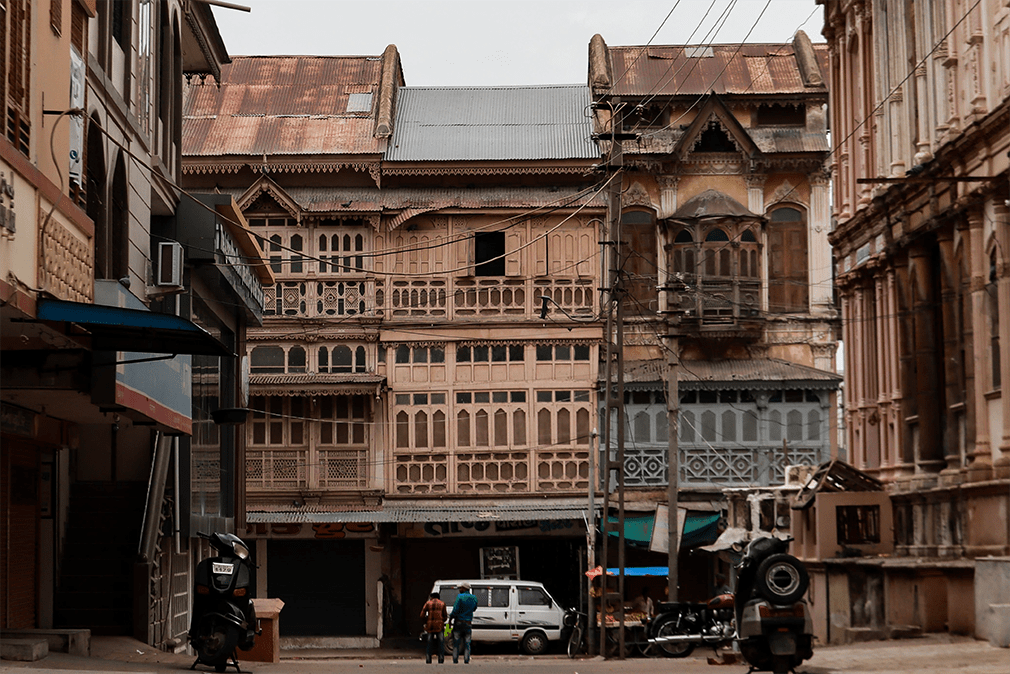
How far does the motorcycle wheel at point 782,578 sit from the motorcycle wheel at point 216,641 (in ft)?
19.6

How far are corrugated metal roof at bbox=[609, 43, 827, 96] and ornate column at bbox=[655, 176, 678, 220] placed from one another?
265 cm

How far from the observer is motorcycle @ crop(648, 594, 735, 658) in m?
23.2

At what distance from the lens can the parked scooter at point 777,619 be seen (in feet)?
46.9

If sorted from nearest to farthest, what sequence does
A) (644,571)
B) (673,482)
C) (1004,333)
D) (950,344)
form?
(1004,333)
(950,344)
(673,482)
(644,571)

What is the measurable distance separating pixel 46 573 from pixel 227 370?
8.61 m

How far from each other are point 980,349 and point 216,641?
1146cm

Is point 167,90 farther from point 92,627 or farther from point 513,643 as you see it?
point 513,643

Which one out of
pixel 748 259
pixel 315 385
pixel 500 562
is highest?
pixel 748 259

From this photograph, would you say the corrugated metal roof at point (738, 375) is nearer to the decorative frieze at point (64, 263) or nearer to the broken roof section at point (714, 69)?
the broken roof section at point (714, 69)

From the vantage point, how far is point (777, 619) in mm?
14328

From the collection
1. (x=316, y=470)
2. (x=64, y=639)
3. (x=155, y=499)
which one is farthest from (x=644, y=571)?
(x=64, y=639)

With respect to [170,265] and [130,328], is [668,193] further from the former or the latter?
[130,328]

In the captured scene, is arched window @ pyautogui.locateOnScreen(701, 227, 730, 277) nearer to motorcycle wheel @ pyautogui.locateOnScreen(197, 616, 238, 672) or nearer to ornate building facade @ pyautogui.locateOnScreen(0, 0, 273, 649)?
ornate building facade @ pyautogui.locateOnScreen(0, 0, 273, 649)

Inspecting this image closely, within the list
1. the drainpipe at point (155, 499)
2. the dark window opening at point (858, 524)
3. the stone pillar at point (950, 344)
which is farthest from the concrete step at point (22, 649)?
the stone pillar at point (950, 344)
